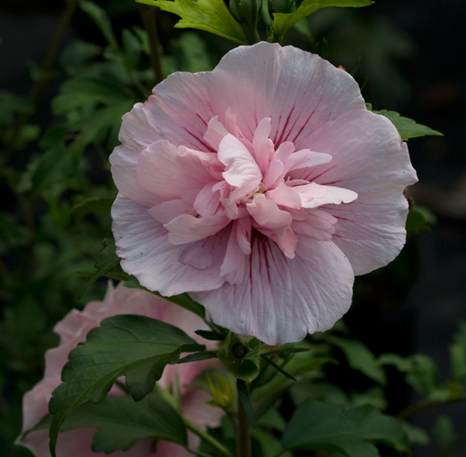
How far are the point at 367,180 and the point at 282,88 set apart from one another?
0.09 metres

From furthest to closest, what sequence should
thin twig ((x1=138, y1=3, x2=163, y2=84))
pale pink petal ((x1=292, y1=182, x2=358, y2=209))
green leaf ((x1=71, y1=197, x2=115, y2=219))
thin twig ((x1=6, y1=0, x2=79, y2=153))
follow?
thin twig ((x1=6, y1=0, x2=79, y2=153))
thin twig ((x1=138, y1=3, x2=163, y2=84))
green leaf ((x1=71, y1=197, x2=115, y2=219))
pale pink petal ((x1=292, y1=182, x2=358, y2=209))

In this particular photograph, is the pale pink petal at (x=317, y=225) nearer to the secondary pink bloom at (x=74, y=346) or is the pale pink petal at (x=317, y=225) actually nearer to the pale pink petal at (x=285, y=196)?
the pale pink petal at (x=285, y=196)

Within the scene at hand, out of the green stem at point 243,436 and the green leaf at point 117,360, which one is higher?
the green leaf at point 117,360

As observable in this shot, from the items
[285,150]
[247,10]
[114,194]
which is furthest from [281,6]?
[114,194]

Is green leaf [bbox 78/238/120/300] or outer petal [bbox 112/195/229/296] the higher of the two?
outer petal [bbox 112/195/229/296]

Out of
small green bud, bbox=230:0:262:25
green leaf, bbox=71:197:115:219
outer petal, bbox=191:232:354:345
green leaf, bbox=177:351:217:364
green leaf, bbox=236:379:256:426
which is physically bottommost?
green leaf, bbox=236:379:256:426

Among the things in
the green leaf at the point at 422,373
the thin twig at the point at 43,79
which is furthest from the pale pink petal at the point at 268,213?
the thin twig at the point at 43,79

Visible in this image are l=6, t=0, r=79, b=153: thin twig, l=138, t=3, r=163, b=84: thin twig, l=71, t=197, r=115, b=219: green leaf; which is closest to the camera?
l=71, t=197, r=115, b=219: green leaf

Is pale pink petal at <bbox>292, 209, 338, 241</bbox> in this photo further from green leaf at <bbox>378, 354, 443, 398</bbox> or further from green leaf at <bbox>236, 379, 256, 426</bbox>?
green leaf at <bbox>378, 354, 443, 398</bbox>

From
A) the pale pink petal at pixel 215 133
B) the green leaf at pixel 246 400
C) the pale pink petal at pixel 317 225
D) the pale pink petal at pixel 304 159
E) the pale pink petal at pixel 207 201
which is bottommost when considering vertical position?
the green leaf at pixel 246 400

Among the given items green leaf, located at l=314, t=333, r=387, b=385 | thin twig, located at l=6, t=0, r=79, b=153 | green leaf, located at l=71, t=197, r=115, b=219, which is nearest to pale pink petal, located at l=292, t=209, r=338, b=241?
green leaf, located at l=71, t=197, r=115, b=219

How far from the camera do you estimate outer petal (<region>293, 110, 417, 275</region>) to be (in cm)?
50

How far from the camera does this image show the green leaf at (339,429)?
70 centimetres

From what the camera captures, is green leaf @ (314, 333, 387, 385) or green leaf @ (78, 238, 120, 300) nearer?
green leaf @ (78, 238, 120, 300)
